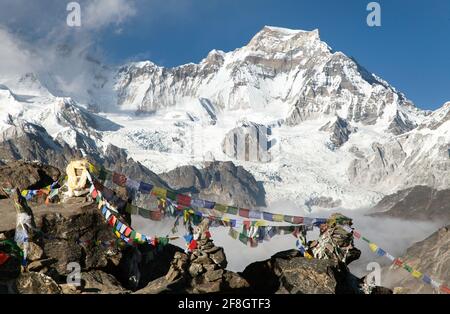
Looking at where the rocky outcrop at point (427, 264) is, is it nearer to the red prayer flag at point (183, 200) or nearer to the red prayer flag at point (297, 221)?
the red prayer flag at point (297, 221)

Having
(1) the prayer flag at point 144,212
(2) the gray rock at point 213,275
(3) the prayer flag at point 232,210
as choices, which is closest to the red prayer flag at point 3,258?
(2) the gray rock at point 213,275

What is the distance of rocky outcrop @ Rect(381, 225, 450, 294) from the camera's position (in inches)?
5994

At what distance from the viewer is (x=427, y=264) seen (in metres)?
169

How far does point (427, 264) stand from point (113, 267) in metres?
158

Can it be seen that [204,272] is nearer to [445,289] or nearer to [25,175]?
[445,289]

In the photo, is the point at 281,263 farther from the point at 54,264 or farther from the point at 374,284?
the point at 54,264

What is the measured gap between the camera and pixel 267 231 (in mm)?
35500

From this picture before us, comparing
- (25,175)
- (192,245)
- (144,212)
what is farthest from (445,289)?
(25,175)

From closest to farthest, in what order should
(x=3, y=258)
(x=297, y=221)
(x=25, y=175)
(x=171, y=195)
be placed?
(x=3, y=258) < (x=171, y=195) < (x=297, y=221) < (x=25, y=175)

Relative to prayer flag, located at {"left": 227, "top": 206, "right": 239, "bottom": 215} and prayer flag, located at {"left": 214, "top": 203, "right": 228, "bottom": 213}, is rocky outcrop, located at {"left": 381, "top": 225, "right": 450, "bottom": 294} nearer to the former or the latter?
prayer flag, located at {"left": 227, "top": 206, "right": 239, "bottom": 215}

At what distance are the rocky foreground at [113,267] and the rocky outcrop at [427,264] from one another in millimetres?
122872

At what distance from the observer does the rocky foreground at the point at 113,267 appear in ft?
72.1
